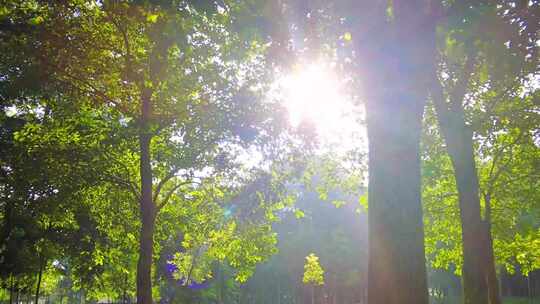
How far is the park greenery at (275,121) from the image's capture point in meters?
7.10

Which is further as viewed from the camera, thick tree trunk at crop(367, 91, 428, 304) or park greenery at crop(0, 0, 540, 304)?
park greenery at crop(0, 0, 540, 304)

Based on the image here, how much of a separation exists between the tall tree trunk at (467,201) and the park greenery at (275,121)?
0.06 meters

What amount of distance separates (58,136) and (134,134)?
130 inches

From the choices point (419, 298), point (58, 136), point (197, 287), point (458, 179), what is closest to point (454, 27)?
point (419, 298)

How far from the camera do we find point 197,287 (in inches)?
2083

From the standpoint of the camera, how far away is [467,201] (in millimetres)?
14055

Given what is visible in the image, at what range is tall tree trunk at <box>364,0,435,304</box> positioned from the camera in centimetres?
656

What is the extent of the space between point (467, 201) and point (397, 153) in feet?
27.3

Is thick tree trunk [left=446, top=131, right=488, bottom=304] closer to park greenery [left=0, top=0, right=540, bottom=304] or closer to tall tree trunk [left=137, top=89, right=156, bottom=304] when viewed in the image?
park greenery [left=0, top=0, right=540, bottom=304]

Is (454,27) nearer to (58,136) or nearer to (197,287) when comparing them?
(58,136)

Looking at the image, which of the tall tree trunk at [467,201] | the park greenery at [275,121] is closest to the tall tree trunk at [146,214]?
the park greenery at [275,121]

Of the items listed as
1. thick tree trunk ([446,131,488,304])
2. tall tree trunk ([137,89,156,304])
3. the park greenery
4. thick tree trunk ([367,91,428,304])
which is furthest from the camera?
tall tree trunk ([137,89,156,304])

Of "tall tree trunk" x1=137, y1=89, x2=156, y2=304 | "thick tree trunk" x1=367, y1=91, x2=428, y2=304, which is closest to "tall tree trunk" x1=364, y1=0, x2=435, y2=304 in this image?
"thick tree trunk" x1=367, y1=91, x2=428, y2=304

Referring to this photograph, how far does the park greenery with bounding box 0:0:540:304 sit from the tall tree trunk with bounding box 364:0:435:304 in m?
0.02
